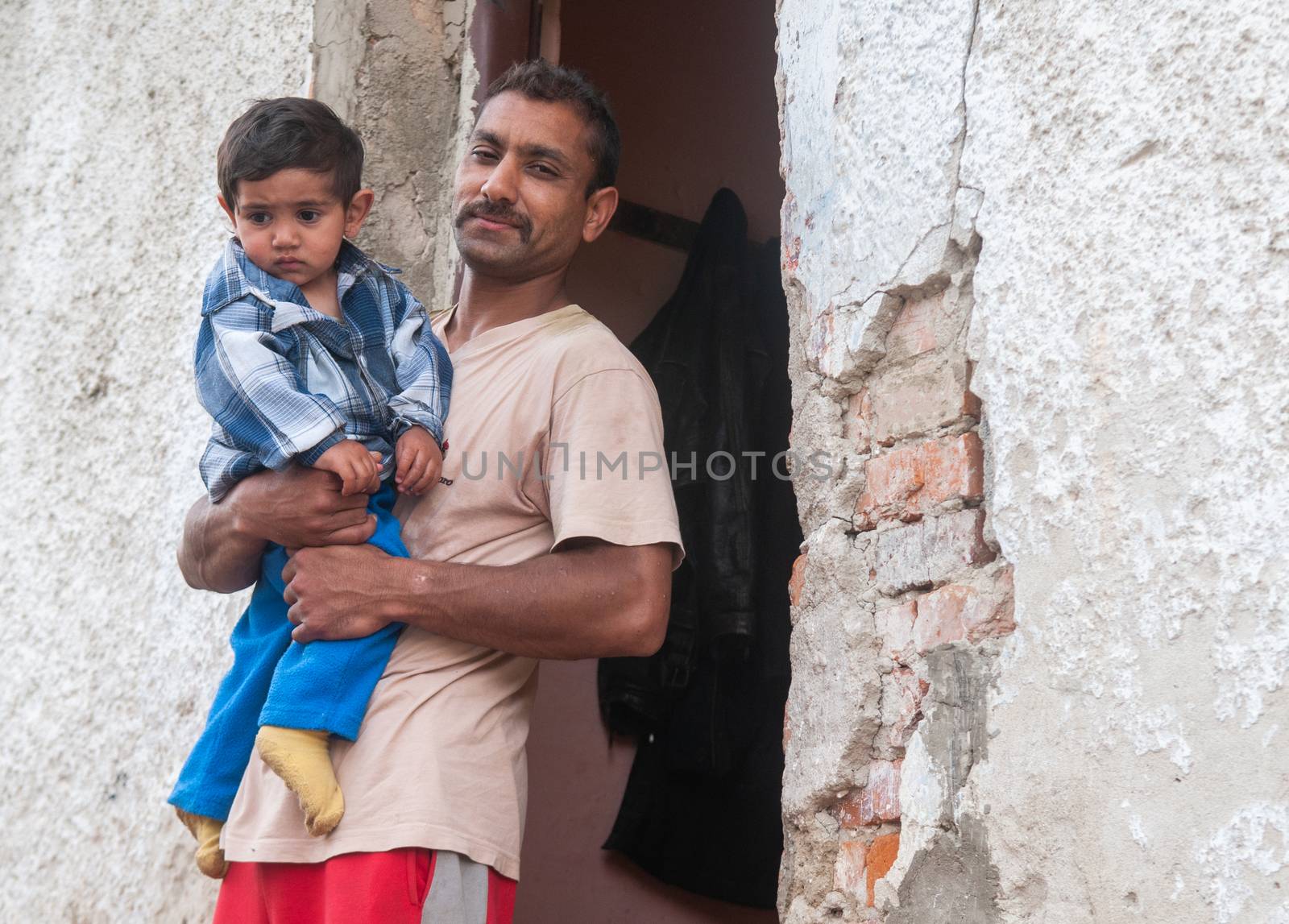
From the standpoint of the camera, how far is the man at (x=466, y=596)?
5.45ft

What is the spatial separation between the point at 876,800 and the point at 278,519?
94 centimetres

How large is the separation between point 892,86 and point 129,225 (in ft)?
7.19

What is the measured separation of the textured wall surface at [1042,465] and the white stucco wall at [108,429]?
1.46 m

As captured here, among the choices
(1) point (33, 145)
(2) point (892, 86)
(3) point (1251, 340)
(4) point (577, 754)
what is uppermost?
(1) point (33, 145)

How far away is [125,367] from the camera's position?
316 centimetres

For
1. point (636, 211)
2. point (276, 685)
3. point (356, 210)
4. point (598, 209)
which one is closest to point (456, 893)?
point (276, 685)

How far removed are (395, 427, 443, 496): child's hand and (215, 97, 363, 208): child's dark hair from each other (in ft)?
1.45

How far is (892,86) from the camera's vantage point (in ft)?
6.13

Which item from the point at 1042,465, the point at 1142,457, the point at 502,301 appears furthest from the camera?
the point at 502,301

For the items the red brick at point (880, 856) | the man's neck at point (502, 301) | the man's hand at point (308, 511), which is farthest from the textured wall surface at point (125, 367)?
the red brick at point (880, 856)

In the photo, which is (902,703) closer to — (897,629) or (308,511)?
(897,629)

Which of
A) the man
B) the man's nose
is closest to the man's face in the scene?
the man's nose

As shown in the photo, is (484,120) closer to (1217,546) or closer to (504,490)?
(504,490)

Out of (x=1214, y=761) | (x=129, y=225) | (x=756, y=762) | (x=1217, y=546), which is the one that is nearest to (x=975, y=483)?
(x=1217, y=546)
